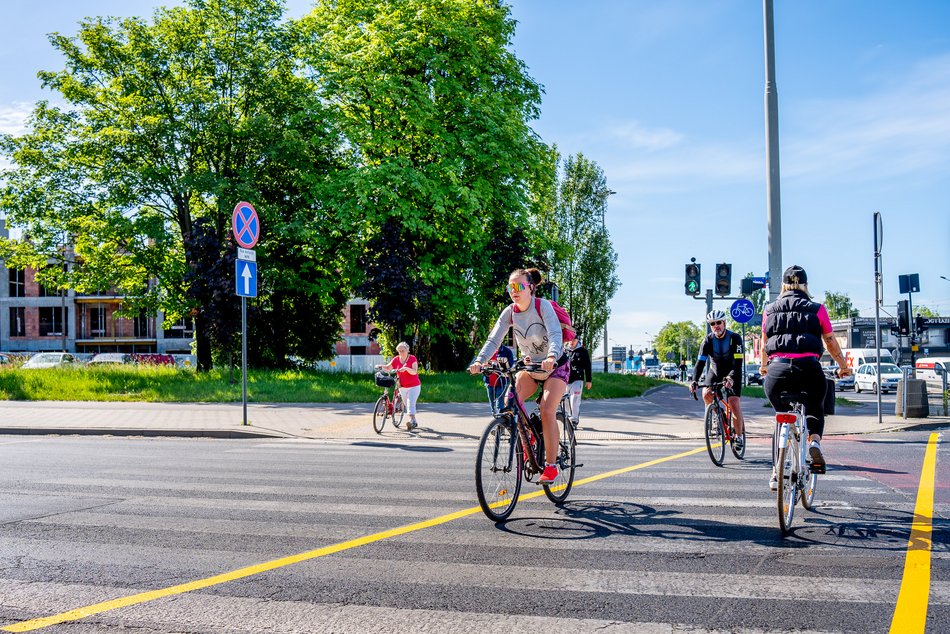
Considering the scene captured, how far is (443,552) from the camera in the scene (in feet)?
16.3

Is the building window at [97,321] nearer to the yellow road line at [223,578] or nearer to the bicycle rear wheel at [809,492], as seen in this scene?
the yellow road line at [223,578]

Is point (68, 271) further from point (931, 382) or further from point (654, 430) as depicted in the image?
point (931, 382)

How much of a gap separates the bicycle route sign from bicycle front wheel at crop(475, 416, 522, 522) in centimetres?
868

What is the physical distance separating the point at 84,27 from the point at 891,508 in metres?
31.9

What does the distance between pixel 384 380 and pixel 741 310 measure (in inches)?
344

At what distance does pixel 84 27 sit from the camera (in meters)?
29.3

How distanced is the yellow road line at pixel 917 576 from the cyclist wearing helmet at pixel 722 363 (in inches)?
101

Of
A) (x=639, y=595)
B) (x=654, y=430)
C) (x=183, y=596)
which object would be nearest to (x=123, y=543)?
(x=183, y=596)

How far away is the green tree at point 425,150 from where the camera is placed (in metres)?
25.4

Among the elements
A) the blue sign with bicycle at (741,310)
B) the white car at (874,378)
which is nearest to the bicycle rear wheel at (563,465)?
the blue sign with bicycle at (741,310)

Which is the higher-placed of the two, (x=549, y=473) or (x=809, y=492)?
(x=549, y=473)

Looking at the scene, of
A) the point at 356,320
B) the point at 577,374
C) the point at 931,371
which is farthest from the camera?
the point at 356,320

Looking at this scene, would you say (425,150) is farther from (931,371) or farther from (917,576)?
(931,371)

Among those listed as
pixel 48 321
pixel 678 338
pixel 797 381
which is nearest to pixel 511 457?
pixel 797 381
